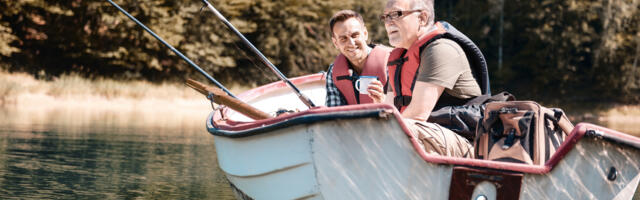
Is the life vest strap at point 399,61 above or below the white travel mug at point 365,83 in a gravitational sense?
above

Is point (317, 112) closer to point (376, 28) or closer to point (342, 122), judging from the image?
point (342, 122)

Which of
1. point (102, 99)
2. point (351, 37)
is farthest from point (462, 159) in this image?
point (102, 99)

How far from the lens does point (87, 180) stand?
5.20 meters

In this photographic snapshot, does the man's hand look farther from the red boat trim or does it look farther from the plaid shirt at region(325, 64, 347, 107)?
the red boat trim

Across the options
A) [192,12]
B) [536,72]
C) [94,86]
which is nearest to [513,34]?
[536,72]

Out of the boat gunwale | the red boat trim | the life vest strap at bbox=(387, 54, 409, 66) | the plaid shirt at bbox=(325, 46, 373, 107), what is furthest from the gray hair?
the red boat trim

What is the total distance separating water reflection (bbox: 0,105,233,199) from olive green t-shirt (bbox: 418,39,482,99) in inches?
78.3

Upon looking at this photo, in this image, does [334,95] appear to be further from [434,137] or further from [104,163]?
[104,163]

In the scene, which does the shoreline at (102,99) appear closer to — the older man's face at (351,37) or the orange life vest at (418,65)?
the older man's face at (351,37)

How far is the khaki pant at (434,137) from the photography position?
10.2ft

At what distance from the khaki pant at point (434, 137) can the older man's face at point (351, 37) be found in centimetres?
143

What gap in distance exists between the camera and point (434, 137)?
3107 millimetres

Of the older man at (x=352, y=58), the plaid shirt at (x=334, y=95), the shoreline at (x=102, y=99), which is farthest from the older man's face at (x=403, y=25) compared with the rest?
the shoreline at (x=102, y=99)

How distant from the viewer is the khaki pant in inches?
122
